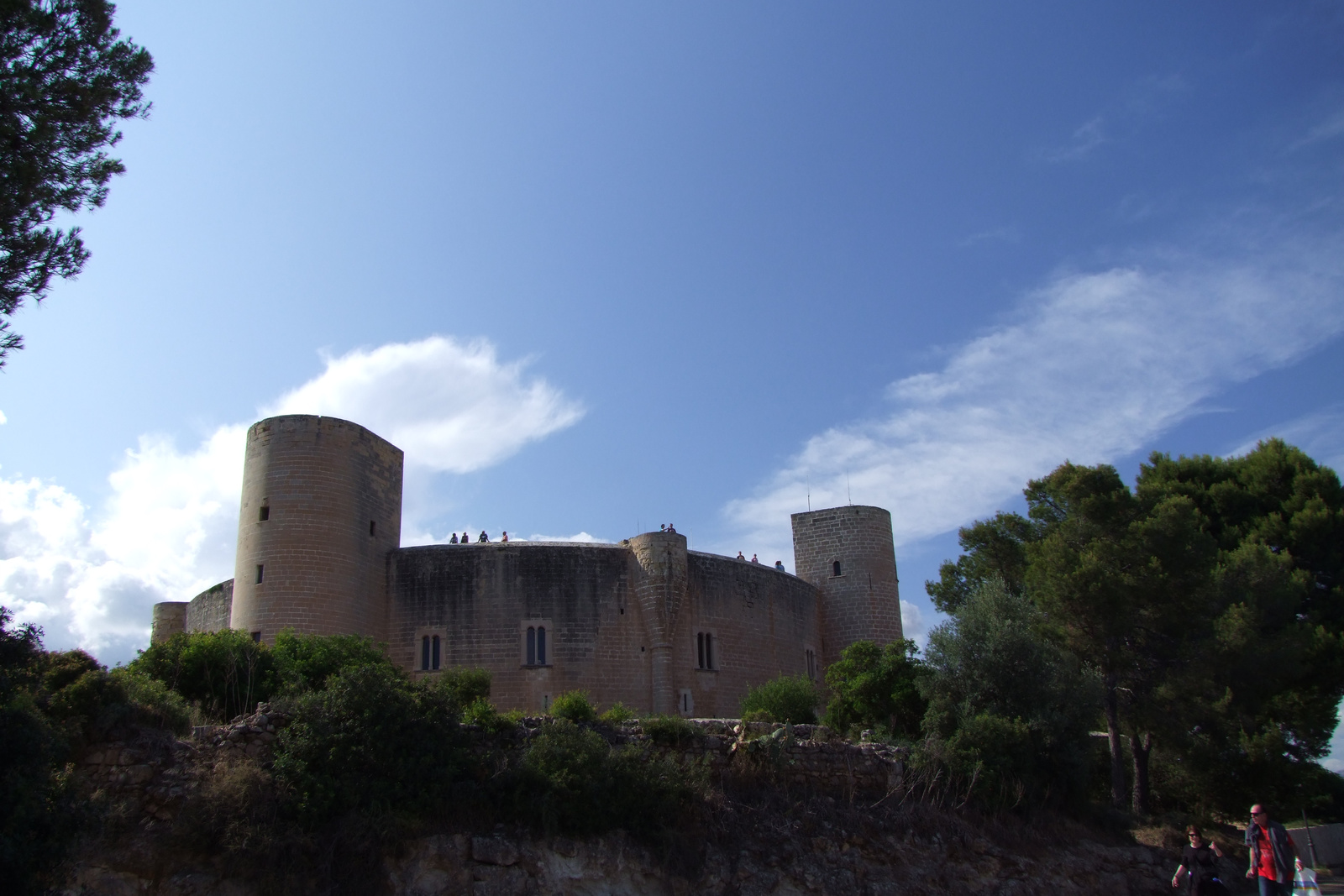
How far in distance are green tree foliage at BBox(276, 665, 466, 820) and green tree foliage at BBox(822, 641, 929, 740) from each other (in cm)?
1009

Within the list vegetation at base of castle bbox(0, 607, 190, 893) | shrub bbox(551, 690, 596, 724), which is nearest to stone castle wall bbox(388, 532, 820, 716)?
shrub bbox(551, 690, 596, 724)

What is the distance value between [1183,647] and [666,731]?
1200 cm

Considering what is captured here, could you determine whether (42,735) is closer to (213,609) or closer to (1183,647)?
(213,609)

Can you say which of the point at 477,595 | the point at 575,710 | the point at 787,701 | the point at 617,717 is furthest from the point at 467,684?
the point at 787,701

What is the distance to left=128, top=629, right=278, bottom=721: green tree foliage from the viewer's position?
53.8 ft

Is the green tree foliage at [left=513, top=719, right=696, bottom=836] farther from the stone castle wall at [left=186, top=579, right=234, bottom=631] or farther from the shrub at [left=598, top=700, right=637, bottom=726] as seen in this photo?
the stone castle wall at [left=186, top=579, right=234, bottom=631]

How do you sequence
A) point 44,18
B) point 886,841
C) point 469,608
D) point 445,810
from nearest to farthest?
1. point 44,18
2. point 445,810
3. point 886,841
4. point 469,608

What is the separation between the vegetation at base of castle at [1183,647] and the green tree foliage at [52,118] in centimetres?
1717

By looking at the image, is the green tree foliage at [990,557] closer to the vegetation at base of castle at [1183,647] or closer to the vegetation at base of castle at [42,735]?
the vegetation at base of castle at [1183,647]

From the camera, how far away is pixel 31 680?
10.6 metres

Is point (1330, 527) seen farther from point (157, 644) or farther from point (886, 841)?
point (157, 644)

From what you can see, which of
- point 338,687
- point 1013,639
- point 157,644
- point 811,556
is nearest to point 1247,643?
point 1013,639

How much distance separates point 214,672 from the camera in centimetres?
1673

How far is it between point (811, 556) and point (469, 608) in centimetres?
1194
